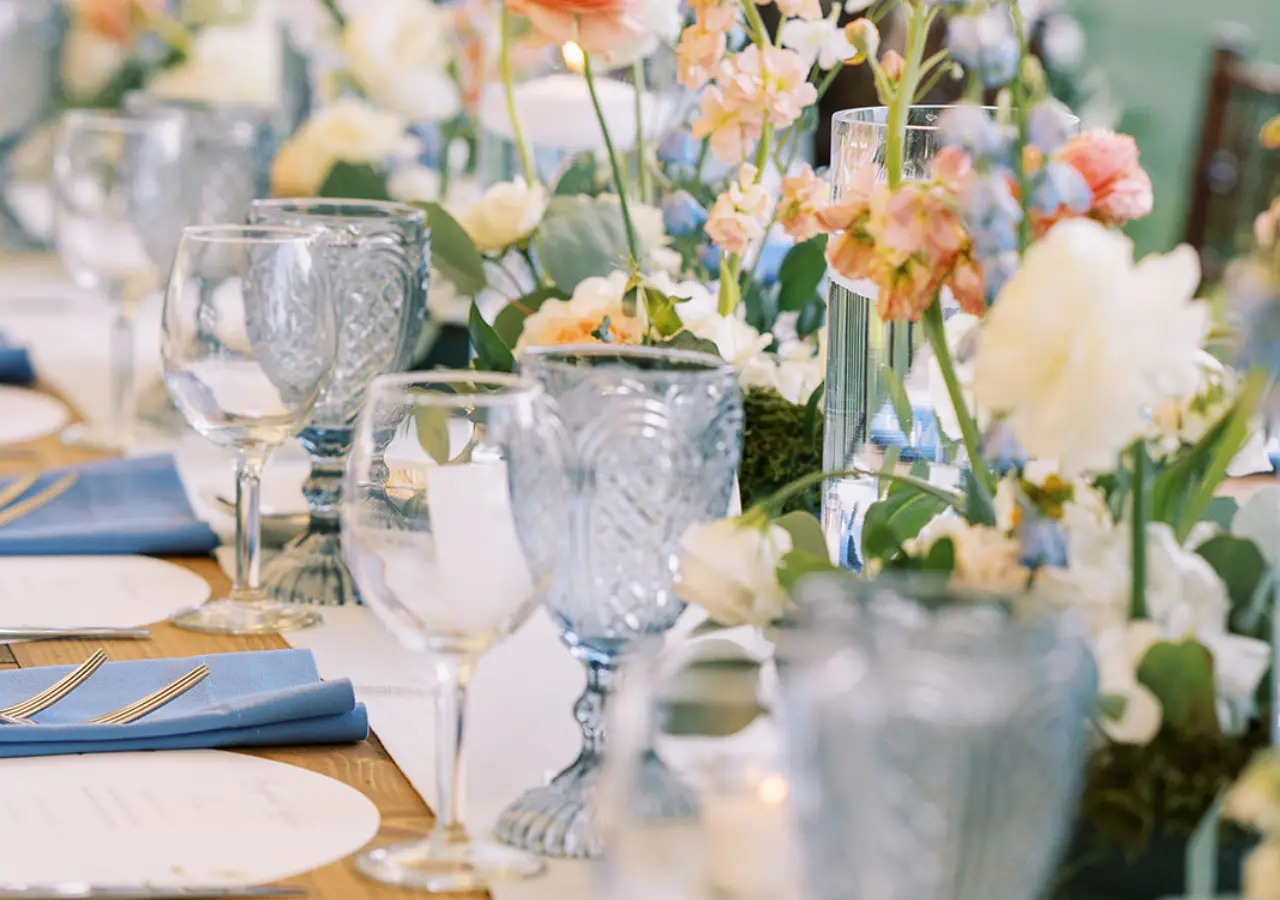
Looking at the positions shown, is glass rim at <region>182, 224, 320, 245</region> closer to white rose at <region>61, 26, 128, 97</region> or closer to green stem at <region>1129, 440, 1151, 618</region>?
green stem at <region>1129, 440, 1151, 618</region>

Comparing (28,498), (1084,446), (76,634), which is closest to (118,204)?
(28,498)

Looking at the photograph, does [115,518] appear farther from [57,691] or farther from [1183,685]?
[1183,685]

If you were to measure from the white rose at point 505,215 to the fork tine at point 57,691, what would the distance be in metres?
0.43

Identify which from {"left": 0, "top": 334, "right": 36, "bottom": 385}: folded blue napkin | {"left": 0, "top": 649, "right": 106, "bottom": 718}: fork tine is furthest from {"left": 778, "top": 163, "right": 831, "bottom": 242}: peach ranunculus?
{"left": 0, "top": 334, "right": 36, "bottom": 385}: folded blue napkin

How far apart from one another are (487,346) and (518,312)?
58mm

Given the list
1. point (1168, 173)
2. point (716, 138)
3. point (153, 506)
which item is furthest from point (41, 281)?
point (1168, 173)

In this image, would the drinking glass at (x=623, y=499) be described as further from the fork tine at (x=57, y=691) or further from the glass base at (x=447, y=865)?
the fork tine at (x=57, y=691)

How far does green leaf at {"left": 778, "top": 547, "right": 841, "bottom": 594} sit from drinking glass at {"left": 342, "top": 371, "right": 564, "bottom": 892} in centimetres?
9

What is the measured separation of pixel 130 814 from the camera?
0.78 meters

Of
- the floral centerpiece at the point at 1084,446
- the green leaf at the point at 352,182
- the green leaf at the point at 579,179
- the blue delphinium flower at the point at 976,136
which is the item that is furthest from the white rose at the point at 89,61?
the blue delphinium flower at the point at 976,136

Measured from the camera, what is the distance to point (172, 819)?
30.7 inches

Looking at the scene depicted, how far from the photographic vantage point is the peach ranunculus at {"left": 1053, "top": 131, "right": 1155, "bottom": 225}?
0.70 meters

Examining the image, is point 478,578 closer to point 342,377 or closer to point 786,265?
point 342,377

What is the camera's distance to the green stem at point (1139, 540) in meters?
0.65
